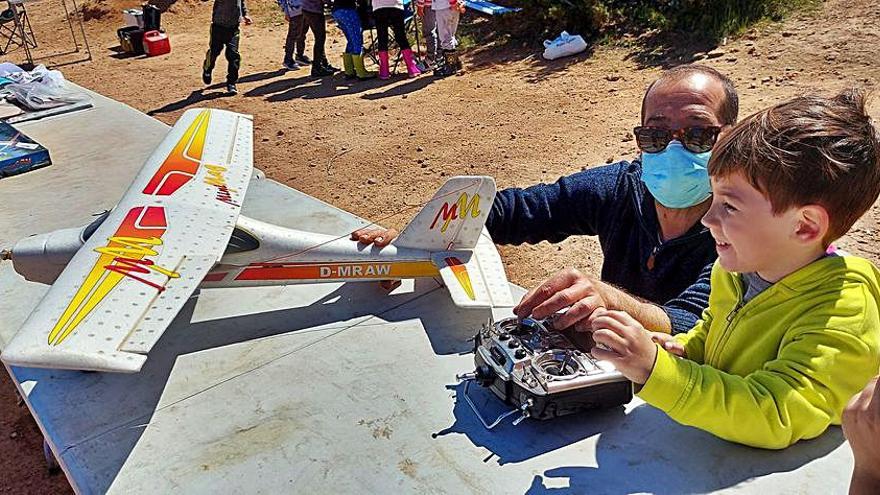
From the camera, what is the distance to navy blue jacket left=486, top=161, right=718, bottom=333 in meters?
2.87

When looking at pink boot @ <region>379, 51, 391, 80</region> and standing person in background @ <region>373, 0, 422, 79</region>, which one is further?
pink boot @ <region>379, 51, 391, 80</region>

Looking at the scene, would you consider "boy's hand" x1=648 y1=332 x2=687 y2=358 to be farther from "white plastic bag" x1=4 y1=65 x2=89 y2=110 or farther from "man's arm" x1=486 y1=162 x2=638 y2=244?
"white plastic bag" x1=4 y1=65 x2=89 y2=110

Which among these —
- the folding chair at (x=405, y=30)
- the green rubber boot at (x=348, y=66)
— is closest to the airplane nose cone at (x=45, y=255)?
the green rubber boot at (x=348, y=66)

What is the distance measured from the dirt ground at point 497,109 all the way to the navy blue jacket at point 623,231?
6.86 ft

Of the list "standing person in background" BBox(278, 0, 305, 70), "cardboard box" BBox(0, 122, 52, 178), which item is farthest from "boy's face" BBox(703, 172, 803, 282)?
"standing person in background" BBox(278, 0, 305, 70)

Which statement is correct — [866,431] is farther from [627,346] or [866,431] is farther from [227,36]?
[227,36]

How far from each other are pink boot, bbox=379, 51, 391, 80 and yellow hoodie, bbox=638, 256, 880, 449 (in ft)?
32.3

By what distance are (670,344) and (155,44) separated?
14.3m

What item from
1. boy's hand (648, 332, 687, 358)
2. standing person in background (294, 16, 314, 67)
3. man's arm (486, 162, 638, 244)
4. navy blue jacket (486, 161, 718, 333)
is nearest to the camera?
boy's hand (648, 332, 687, 358)

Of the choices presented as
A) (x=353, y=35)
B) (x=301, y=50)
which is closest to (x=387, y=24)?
(x=353, y=35)

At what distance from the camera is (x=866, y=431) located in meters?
1.45

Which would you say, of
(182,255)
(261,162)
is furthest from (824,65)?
(182,255)

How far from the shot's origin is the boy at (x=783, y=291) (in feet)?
5.52

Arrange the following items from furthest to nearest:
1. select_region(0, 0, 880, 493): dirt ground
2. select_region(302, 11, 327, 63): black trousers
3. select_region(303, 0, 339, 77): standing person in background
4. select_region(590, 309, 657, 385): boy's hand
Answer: select_region(302, 11, 327, 63): black trousers, select_region(303, 0, 339, 77): standing person in background, select_region(0, 0, 880, 493): dirt ground, select_region(590, 309, 657, 385): boy's hand
